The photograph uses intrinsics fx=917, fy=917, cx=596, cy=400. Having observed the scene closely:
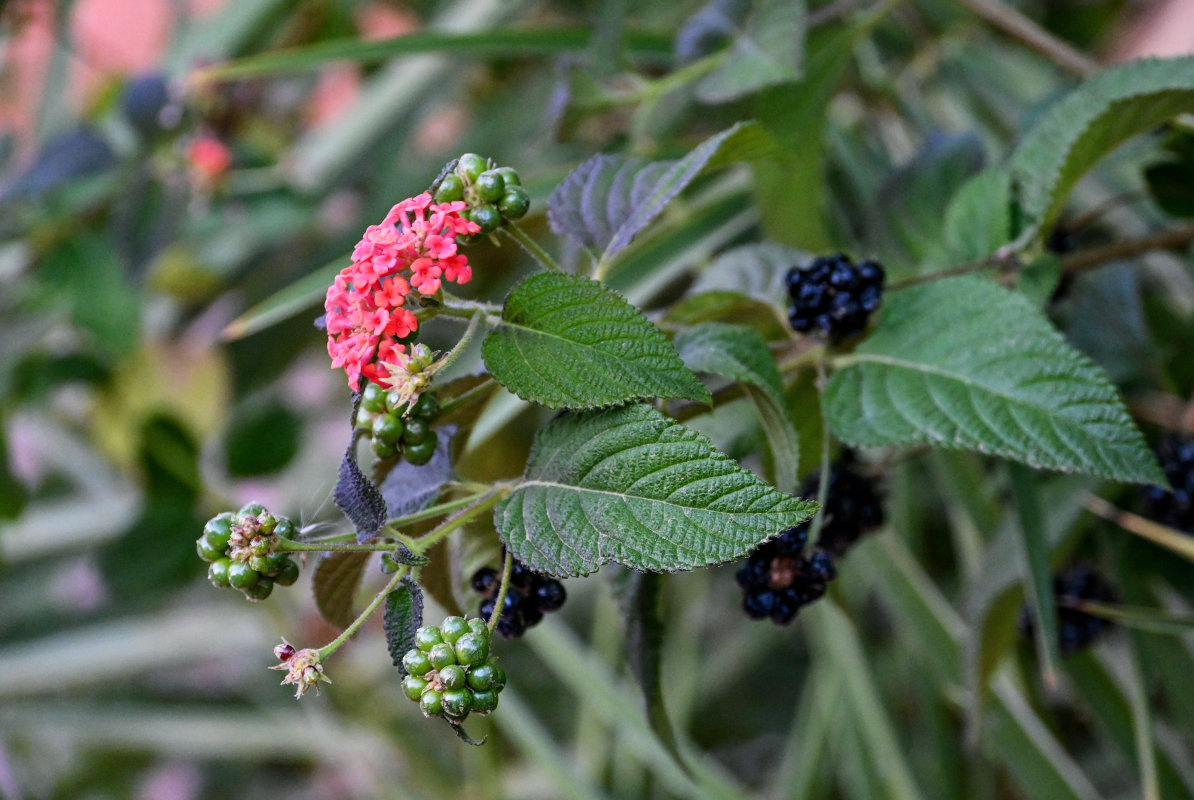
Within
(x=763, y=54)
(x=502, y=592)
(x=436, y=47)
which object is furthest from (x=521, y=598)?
(x=436, y=47)

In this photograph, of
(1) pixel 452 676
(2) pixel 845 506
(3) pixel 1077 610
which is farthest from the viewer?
(3) pixel 1077 610

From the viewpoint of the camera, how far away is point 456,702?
0.19 m

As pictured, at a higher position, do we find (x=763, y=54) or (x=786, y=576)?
(x=763, y=54)

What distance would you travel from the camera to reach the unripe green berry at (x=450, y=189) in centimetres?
23

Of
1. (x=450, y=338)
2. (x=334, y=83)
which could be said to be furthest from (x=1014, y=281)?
(x=334, y=83)

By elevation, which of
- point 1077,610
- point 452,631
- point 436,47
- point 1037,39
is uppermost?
point 436,47

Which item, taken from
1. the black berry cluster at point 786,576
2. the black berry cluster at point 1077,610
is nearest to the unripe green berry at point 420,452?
the black berry cluster at point 786,576

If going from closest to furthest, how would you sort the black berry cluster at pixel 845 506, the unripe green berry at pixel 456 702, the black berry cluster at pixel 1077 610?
the unripe green berry at pixel 456 702 → the black berry cluster at pixel 845 506 → the black berry cluster at pixel 1077 610

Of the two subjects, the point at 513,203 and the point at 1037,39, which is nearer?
the point at 513,203

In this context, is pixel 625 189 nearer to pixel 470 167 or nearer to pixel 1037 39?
pixel 470 167

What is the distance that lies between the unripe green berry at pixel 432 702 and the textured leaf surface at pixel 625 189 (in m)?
0.13

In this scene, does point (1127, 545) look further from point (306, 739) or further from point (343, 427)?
point (343, 427)

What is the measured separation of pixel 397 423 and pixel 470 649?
0.06m

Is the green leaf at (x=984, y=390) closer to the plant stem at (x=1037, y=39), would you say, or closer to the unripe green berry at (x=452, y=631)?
the unripe green berry at (x=452, y=631)
